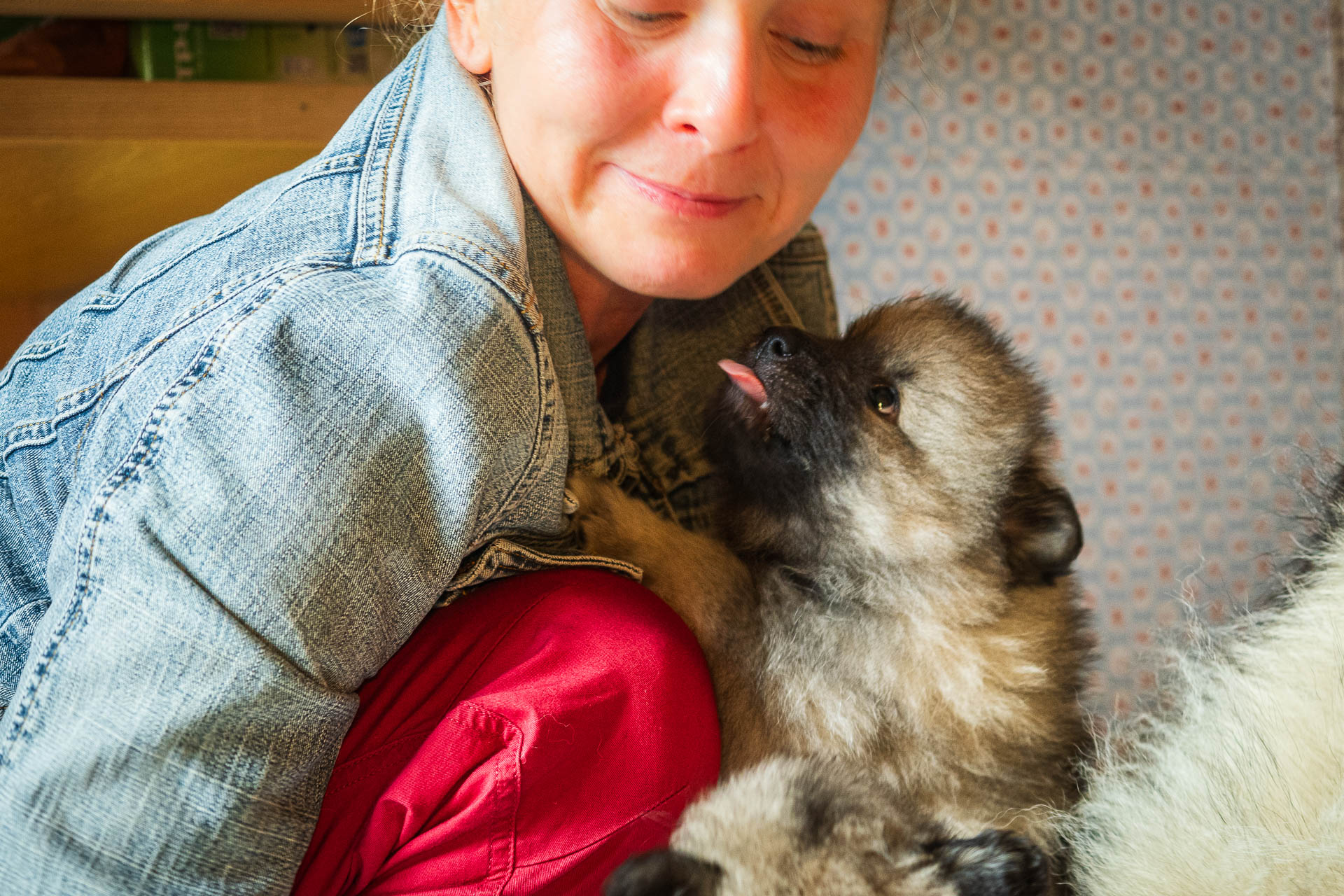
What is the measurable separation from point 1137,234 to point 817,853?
2690 mm

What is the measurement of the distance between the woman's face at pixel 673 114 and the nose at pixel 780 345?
0.12 meters

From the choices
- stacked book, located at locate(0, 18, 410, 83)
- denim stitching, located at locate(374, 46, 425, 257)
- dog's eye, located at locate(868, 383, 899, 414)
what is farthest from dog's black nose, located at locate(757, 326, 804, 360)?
stacked book, located at locate(0, 18, 410, 83)

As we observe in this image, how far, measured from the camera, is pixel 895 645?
112 centimetres

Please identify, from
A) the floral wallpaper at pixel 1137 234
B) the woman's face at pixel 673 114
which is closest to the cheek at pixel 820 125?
the woman's face at pixel 673 114

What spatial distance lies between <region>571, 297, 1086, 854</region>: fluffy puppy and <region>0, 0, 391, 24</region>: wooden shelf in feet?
2.73

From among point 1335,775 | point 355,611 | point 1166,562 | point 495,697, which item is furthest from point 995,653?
point 1166,562

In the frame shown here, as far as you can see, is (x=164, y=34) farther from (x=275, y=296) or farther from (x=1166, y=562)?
(x=1166, y=562)

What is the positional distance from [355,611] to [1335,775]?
75 centimetres

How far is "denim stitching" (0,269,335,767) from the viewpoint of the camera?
→ 712 mm

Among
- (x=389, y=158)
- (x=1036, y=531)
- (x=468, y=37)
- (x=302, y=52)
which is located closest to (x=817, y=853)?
(x=1036, y=531)

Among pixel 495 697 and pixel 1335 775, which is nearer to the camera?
pixel 1335 775

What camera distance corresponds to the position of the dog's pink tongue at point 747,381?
1.18 m

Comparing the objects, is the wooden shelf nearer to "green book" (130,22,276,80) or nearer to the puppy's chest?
"green book" (130,22,276,80)

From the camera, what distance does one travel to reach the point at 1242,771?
80cm
